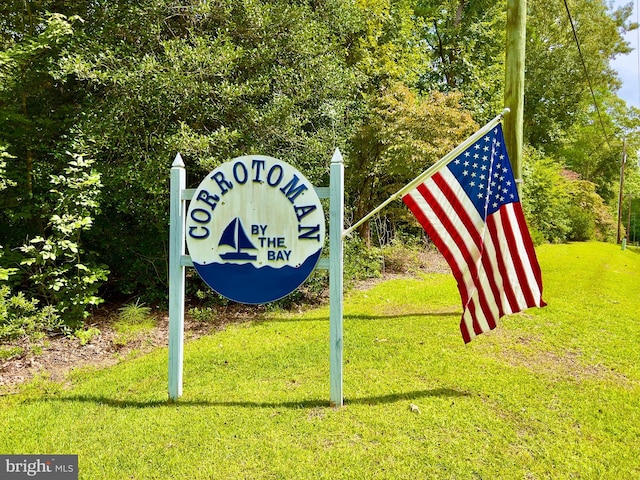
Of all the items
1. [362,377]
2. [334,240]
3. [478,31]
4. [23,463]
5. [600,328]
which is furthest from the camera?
[478,31]

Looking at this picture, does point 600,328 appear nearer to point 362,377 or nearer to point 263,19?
point 362,377

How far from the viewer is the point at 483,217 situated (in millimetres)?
3756

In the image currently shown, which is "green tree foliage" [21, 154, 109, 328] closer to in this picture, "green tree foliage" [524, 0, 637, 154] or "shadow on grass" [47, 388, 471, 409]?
"shadow on grass" [47, 388, 471, 409]

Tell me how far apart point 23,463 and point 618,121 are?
44.1 m

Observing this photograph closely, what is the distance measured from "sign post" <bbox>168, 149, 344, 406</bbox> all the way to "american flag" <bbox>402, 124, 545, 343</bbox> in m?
0.85

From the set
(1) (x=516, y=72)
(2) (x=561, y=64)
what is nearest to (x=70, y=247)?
(1) (x=516, y=72)

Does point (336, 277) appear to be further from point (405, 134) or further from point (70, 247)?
point (405, 134)

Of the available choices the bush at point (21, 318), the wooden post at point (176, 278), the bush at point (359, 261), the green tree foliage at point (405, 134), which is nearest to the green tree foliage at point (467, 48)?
the green tree foliage at point (405, 134)

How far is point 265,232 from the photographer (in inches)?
142

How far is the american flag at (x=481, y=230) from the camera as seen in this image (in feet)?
12.2

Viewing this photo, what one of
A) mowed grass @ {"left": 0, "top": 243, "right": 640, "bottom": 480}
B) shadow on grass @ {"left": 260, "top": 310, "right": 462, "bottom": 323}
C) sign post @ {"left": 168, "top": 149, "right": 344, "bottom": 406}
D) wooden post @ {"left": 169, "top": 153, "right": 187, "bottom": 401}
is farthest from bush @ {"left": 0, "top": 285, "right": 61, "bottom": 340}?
shadow on grass @ {"left": 260, "top": 310, "right": 462, "bottom": 323}

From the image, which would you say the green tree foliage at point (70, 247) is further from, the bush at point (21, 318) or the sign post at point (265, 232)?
the sign post at point (265, 232)

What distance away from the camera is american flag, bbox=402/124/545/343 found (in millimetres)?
3732

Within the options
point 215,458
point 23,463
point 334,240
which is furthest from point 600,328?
point 23,463
